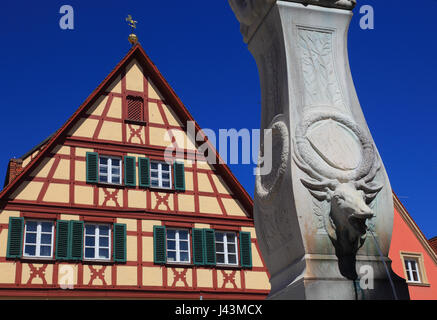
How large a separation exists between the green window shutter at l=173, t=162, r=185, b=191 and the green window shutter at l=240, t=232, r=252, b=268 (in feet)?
6.96

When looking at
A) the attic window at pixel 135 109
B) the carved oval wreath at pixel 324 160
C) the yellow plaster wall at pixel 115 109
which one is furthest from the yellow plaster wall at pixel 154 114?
the carved oval wreath at pixel 324 160

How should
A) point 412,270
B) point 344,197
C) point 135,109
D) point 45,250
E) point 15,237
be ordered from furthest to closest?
point 412,270 → point 135,109 → point 45,250 → point 15,237 → point 344,197

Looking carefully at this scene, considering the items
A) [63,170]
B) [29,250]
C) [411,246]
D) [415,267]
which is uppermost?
[63,170]

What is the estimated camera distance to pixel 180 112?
1697cm

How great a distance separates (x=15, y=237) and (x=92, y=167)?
8.74 feet

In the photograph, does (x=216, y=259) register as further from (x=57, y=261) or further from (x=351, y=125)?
(x=351, y=125)

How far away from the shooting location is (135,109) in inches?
655

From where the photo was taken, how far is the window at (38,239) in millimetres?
13859

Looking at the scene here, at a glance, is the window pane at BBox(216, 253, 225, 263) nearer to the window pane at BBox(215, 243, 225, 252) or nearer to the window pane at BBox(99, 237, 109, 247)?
the window pane at BBox(215, 243, 225, 252)

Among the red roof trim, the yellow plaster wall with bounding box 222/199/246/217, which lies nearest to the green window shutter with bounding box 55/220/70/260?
the red roof trim

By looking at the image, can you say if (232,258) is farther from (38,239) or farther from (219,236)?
(38,239)

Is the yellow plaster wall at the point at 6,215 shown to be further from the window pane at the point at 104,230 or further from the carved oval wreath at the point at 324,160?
the carved oval wreath at the point at 324,160

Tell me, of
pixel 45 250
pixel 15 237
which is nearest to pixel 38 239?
pixel 45 250
